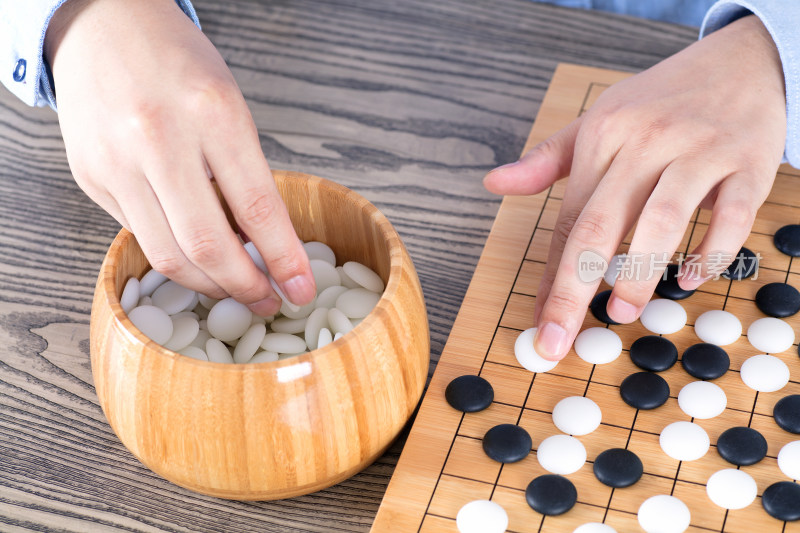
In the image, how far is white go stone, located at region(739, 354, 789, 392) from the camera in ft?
1.93

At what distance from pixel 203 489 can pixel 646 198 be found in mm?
390

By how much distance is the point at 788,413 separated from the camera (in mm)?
560

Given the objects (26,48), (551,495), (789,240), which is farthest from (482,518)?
(26,48)

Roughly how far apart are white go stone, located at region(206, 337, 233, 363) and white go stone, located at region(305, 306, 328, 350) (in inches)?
2.1

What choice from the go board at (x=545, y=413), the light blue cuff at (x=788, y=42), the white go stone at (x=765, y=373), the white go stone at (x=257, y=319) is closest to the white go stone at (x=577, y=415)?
the go board at (x=545, y=413)

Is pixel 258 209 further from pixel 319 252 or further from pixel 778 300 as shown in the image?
pixel 778 300

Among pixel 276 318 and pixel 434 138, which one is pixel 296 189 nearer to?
pixel 276 318

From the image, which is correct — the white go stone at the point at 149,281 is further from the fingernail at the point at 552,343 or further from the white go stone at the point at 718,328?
the white go stone at the point at 718,328

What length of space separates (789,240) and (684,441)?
0.79 feet

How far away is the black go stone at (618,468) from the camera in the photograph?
535 millimetres

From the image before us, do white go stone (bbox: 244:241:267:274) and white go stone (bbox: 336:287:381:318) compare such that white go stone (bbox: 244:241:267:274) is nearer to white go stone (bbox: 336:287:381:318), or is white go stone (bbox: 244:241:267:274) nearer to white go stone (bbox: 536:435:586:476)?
white go stone (bbox: 336:287:381:318)

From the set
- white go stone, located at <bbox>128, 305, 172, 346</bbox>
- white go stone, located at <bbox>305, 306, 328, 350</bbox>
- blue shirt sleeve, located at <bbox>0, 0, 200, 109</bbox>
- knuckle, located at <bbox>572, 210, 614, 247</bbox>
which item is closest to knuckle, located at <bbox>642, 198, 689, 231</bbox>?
knuckle, located at <bbox>572, 210, 614, 247</bbox>

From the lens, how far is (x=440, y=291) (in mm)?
731

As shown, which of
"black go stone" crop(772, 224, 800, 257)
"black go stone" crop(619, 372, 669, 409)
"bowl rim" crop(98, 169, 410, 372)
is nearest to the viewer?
"bowl rim" crop(98, 169, 410, 372)
